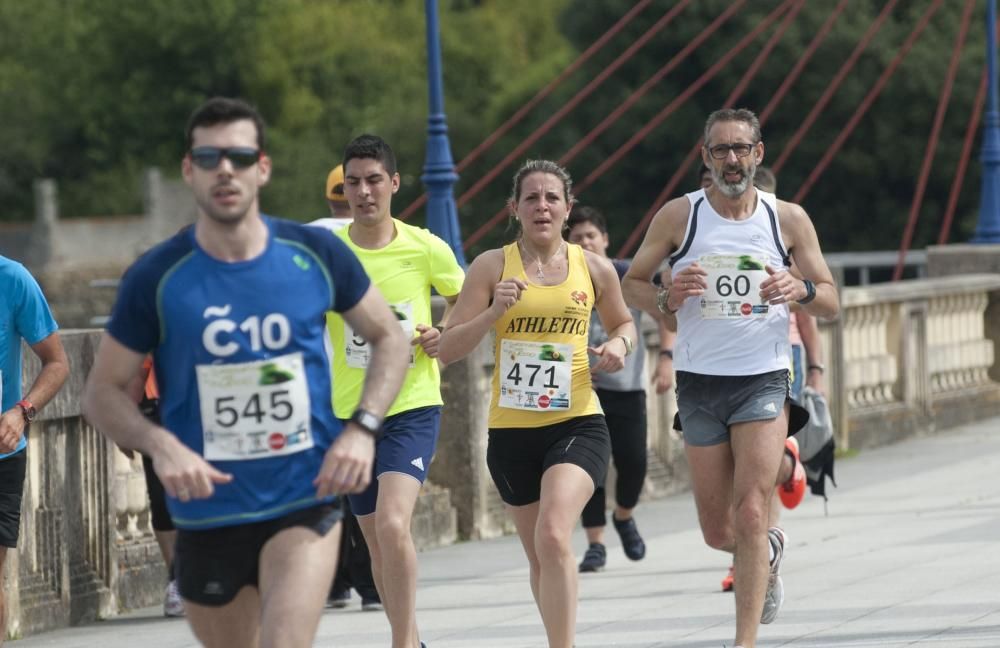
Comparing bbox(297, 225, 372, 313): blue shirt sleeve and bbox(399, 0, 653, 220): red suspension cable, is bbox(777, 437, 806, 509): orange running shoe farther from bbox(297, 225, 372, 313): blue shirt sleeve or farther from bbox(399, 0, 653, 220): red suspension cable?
bbox(399, 0, 653, 220): red suspension cable

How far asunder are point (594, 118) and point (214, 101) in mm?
43676

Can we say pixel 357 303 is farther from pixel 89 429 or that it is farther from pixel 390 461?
pixel 89 429

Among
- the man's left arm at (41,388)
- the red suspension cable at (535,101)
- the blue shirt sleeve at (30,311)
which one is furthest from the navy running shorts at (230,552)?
the red suspension cable at (535,101)

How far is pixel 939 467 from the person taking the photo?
48.0 ft

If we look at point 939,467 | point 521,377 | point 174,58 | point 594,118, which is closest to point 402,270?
point 521,377

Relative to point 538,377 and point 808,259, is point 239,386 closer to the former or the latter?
point 538,377

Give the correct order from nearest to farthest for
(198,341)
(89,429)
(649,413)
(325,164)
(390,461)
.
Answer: (198,341) → (390,461) → (89,429) → (649,413) → (325,164)

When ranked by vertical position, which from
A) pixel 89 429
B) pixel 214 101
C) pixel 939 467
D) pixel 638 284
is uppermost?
pixel 214 101

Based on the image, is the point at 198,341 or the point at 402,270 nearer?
the point at 198,341

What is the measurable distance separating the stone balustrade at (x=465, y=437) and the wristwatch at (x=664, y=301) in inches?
114

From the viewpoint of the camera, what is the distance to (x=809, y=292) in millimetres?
7480

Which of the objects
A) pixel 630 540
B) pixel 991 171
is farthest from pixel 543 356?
pixel 991 171

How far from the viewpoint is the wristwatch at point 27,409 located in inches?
291

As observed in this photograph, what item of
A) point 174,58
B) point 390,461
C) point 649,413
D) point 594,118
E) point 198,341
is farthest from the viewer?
point 174,58
